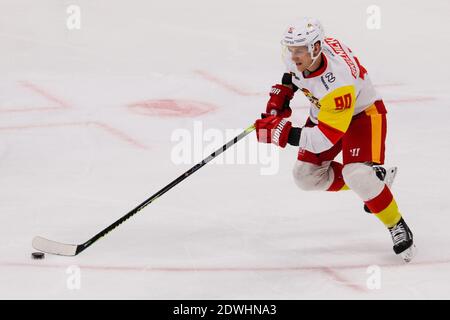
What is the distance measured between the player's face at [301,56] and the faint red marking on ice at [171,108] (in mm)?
2542

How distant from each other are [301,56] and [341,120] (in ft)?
1.13

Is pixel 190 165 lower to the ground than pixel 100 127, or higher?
lower

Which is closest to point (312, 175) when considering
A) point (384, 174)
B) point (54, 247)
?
point (384, 174)

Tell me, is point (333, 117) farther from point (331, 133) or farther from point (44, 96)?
point (44, 96)

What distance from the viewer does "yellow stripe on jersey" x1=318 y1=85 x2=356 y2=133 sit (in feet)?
17.6

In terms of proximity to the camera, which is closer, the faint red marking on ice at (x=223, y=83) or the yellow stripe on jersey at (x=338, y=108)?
the yellow stripe on jersey at (x=338, y=108)

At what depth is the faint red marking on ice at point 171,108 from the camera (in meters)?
7.96

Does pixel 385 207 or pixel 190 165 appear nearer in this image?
pixel 385 207

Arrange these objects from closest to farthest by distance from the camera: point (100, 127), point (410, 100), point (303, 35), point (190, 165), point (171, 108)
Answer: point (303, 35)
point (190, 165)
point (100, 127)
point (171, 108)
point (410, 100)

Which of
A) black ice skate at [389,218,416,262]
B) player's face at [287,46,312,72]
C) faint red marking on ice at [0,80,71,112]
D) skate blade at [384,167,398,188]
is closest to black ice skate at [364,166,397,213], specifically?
skate blade at [384,167,398,188]

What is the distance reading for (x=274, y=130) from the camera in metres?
5.48

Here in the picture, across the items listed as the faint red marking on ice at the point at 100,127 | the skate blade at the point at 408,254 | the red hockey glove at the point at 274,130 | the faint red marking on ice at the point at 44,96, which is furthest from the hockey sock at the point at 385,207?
the faint red marking on ice at the point at 44,96

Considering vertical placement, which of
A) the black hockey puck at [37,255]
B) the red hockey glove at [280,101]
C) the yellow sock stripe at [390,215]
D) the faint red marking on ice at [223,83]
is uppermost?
the faint red marking on ice at [223,83]

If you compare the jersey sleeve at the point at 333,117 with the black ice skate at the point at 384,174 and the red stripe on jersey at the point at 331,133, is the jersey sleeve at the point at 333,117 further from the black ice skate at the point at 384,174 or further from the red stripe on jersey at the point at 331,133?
the black ice skate at the point at 384,174
